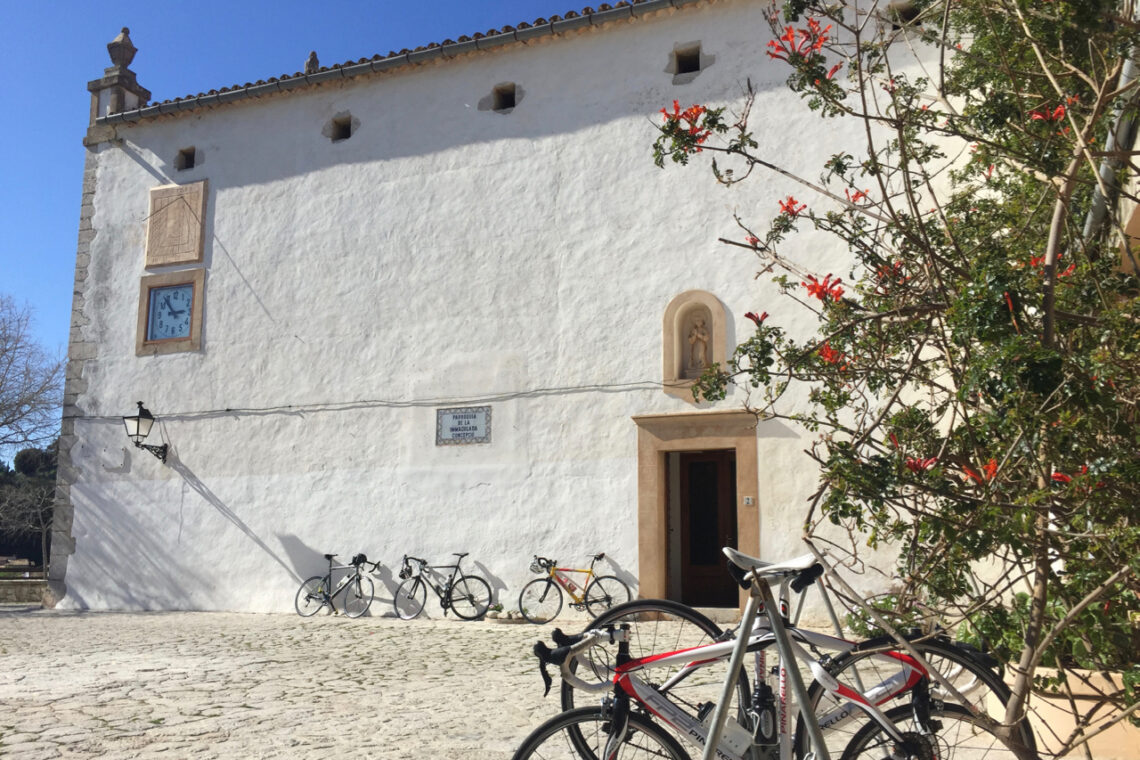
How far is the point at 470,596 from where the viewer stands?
11.0 metres

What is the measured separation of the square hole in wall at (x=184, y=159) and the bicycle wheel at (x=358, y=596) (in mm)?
6492

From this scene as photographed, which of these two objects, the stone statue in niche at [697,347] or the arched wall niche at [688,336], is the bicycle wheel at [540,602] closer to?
the arched wall niche at [688,336]

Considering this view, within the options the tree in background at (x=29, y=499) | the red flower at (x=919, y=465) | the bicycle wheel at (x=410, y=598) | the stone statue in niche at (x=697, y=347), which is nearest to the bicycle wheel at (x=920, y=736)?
the red flower at (x=919, y=465)

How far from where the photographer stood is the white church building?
34.7 ft

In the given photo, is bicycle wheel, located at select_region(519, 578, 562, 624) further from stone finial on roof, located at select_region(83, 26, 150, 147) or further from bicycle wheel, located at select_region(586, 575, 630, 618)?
stone finial on roof, located at select_region(83, 26, 150, 147)


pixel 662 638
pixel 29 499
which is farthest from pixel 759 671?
pixel 29 499

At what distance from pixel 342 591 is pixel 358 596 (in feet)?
0.97

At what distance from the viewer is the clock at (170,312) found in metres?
13.4

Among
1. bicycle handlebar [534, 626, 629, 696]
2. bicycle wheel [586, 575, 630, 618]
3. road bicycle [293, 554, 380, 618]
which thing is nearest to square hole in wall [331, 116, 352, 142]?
road bicycle [293, 554, 380, 618]

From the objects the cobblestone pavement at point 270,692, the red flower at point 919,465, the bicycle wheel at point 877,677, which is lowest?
the cobblestone pavement at point 270,692

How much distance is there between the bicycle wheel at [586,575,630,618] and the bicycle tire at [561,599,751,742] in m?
6.86

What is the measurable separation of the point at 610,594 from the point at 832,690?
25.3ft

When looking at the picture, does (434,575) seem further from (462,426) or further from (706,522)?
(706,522)

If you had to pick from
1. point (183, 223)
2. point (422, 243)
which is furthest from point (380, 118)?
point (183, 223)
